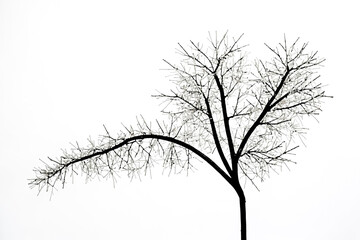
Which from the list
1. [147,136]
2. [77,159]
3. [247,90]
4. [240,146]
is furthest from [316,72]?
[77,159]

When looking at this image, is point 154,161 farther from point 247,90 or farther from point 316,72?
point 316,72

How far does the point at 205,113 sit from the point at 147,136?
1.21 feet

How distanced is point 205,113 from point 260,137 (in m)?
0.35

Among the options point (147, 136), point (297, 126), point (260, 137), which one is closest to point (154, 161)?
point (147, 136)

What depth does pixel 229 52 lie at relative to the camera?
272 cm

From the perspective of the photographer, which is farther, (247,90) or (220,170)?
(247,90)

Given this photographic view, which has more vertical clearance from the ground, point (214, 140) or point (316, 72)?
point (316, 72)

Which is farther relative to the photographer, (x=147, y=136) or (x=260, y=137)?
(x=260, y=137)

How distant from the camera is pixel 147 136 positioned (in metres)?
2.61

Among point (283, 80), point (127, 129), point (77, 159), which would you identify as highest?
point (283, 80)

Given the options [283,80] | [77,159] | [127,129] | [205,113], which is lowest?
[77,159]

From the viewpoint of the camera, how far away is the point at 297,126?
2.77 meters

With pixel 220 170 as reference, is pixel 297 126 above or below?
above

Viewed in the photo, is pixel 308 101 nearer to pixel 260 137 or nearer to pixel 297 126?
pixel 297 126
